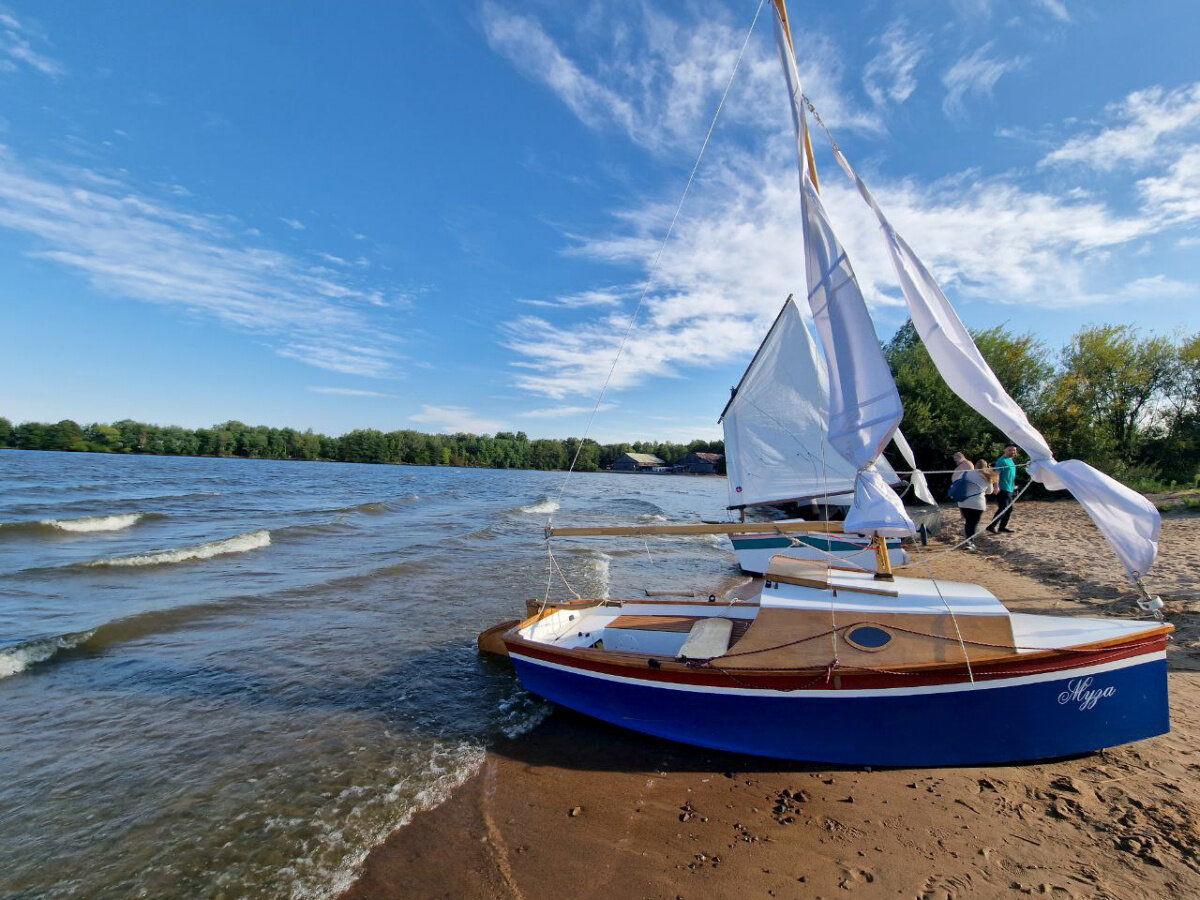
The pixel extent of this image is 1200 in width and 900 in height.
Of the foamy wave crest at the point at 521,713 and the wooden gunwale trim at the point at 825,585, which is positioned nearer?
the wooden gunwale trim at the point at 825,585

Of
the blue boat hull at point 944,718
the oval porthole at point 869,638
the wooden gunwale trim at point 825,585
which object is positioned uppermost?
the wooden gunwale trim at point 825,585

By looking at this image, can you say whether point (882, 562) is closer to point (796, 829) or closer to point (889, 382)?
point (889, 382)

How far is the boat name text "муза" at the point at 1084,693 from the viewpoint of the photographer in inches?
174

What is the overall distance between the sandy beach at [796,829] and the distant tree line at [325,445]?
3025 inches

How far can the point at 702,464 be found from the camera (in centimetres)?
11300

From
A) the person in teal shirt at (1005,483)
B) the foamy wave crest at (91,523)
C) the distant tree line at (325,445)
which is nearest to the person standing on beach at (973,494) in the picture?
the person in teal shirt at (1005,483)

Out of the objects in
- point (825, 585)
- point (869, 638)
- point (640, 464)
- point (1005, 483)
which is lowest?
point (869, 638)

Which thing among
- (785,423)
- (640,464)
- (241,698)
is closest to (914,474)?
(785,423)

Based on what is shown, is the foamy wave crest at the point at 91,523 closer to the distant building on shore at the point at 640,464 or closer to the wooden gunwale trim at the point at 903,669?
the wooden gunwale trim at the point at 903,669

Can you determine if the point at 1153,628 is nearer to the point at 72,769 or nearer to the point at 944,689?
the point at 944,689

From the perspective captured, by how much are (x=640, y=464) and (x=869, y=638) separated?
4868 inches

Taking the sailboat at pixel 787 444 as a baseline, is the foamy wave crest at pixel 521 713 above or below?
below

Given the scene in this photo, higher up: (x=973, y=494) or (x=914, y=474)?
(x=914, y=474)

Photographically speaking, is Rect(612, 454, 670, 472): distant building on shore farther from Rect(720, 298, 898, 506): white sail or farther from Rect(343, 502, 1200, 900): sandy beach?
Rect(343, 502, 1200, 900): sandy beach
